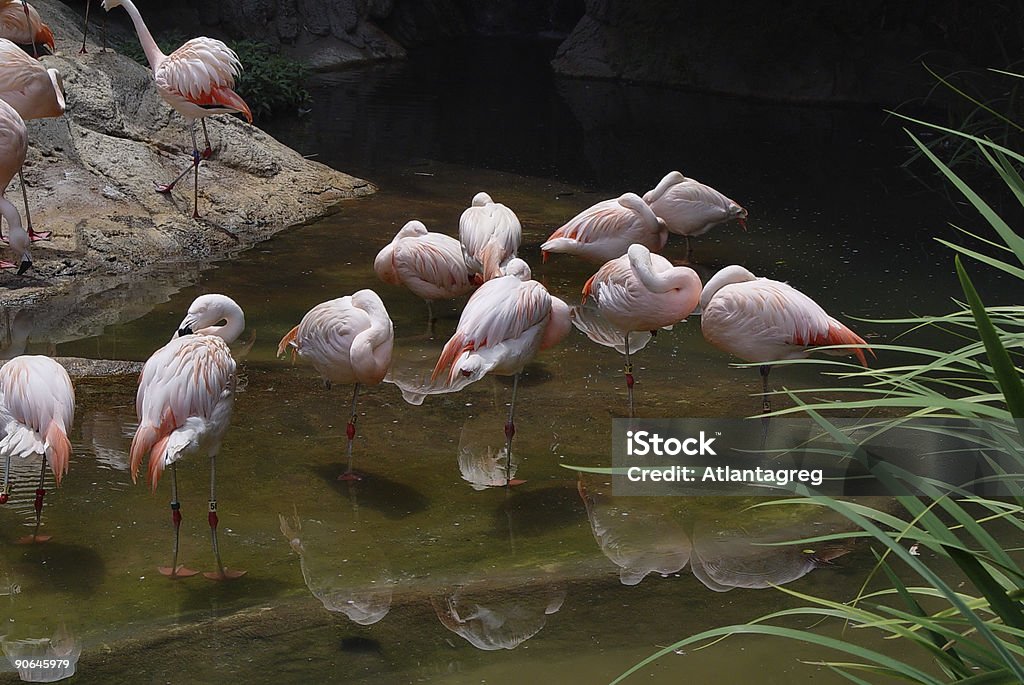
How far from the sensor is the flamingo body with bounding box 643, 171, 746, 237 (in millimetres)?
6125

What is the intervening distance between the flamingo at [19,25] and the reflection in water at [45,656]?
5.06 meters

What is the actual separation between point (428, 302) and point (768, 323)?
185 cm

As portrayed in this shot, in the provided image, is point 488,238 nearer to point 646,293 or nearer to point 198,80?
point 646,293

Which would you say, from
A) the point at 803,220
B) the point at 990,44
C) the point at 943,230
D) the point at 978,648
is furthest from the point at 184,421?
the point at 990,44

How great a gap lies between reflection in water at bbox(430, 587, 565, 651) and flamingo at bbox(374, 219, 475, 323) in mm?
2186

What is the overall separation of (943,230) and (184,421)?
17.5ft

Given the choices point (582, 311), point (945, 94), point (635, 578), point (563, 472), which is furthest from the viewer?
point (945, 94)

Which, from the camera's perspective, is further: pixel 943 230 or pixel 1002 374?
pixel 943 230

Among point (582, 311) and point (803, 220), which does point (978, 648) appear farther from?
point (803, 220)

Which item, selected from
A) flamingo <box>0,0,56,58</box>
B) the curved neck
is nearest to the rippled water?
the curved neck

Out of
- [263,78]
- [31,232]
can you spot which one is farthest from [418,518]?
[263,78]

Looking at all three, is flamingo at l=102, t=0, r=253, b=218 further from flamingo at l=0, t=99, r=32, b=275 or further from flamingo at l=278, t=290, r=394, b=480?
flamingo at l=278, t=290, r=394, b=480

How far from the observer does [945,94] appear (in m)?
10.7

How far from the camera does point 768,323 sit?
4070 mm
